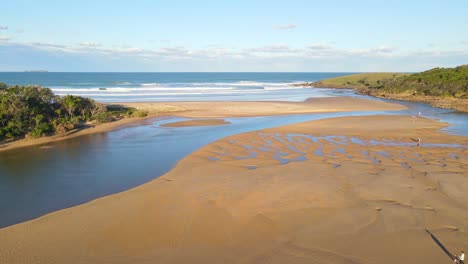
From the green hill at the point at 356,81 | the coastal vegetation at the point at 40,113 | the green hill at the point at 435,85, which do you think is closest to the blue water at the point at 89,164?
the coastal vegetation at the point at 40,113

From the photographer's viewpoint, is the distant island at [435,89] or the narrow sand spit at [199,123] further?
the distant island at [435,89]

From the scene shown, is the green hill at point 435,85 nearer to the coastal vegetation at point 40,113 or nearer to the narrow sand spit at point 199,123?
the narrow sand spit at point 199,123

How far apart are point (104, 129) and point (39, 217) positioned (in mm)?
16096

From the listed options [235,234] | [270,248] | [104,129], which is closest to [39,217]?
[235,234]

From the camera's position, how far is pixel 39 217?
10109 millimetres

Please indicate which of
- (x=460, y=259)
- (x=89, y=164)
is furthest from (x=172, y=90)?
(x=460, y=259)

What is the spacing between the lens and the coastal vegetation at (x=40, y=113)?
70.0ft

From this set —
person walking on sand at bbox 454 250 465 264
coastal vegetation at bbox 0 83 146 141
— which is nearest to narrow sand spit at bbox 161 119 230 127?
coastal vegetation at bbox 0 83 146 141

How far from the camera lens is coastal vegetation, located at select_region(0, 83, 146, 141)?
70.0 feet

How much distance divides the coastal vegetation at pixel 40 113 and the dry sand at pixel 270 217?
11455 mm

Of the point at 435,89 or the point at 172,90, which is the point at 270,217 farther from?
the point at 172,90

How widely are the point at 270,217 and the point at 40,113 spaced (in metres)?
20.2

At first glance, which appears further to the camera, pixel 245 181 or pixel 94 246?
pixel 245 181

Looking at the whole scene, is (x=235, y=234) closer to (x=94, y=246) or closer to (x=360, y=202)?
(x=94, y=246)
